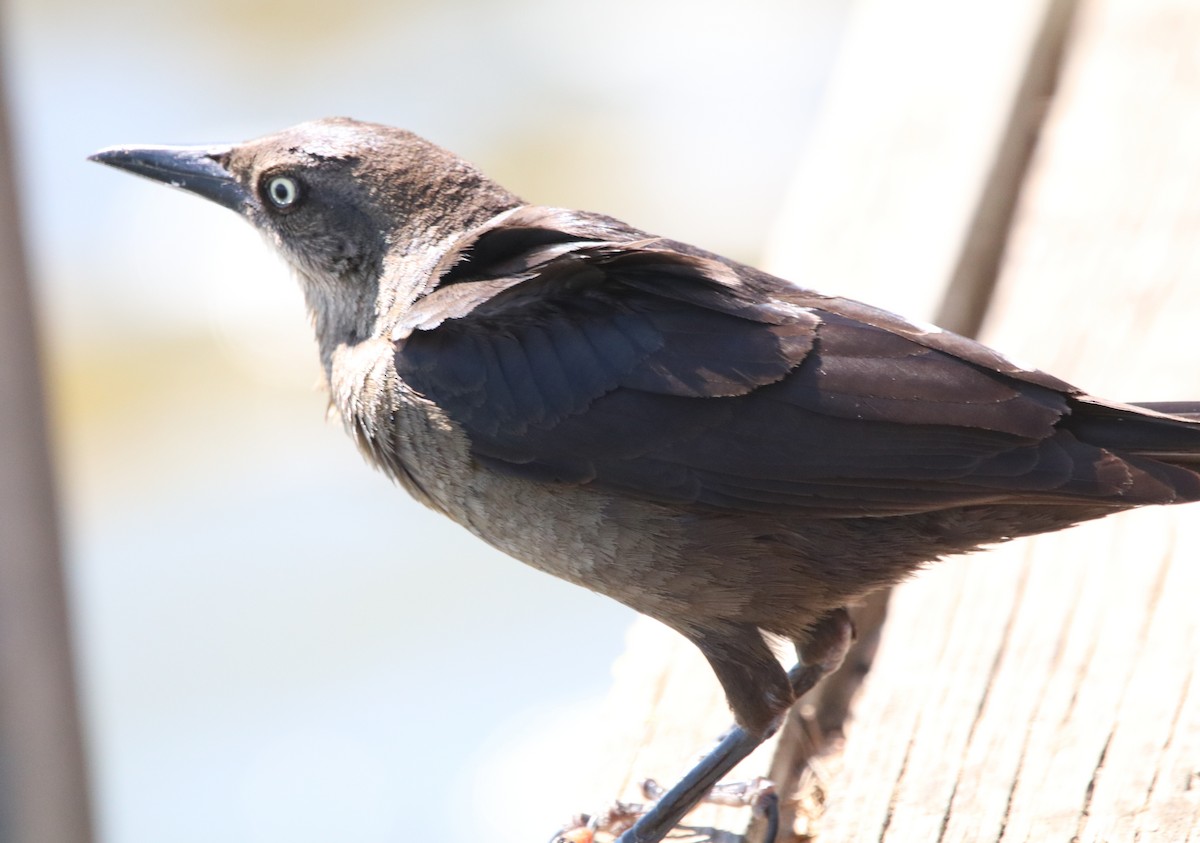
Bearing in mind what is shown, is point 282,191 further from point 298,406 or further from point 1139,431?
point 298,406

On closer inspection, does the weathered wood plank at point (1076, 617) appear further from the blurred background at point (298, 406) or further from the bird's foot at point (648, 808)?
the blurred background at point (298, 406)

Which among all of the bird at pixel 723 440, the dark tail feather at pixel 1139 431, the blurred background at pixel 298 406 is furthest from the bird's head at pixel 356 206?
the dark tail feather at pixel 1139 431

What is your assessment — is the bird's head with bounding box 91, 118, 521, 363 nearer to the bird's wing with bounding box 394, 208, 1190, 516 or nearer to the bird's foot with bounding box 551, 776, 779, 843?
the bird's wing with bounding box 394, 208, 1190, 516

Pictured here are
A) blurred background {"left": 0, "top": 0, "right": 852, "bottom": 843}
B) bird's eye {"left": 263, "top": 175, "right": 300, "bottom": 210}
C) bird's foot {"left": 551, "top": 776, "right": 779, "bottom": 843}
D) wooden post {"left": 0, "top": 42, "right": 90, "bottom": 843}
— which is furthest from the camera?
blurred background {"left": 0, "top": 0, "right": 852, "bottom": 843}

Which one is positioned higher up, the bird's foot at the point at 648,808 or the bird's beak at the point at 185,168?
the bird's beak at the point at 185,168

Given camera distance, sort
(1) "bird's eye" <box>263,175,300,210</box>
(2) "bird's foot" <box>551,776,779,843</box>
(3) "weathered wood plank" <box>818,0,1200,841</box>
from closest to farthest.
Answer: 1. (3) "weathered wood plank" <box>818,0,1200,841</box>
2. (2) "bird's foot" <box>551,776,779,843</box>
3. (1) "bird's eye" <box>263,175,300,210</box>

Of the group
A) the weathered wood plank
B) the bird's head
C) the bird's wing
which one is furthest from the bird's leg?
the bird's head

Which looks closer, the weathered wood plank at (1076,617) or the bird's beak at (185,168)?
the weathered wood plank at (1076,617)
